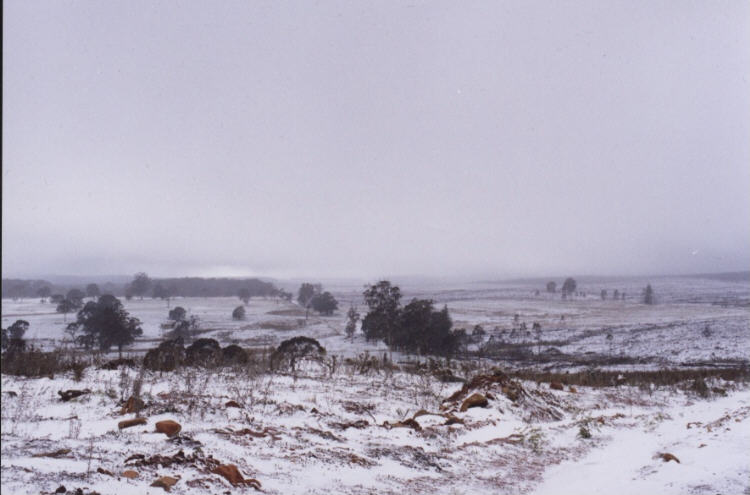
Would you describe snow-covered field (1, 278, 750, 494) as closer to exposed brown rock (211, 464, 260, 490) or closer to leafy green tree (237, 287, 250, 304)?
exposed brown rock (211, 464, 260, 490)

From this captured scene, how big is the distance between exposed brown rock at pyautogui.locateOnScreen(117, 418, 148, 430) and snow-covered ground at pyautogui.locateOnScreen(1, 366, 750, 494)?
0.06 meters

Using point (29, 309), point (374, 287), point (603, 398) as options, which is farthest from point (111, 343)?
point (603, 398)

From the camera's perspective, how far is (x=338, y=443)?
5.66 m

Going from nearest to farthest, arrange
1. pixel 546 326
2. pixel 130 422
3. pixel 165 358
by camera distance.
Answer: pixel 130 422 < pixel 165 358 < pixel 546 326

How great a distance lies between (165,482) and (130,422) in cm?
225

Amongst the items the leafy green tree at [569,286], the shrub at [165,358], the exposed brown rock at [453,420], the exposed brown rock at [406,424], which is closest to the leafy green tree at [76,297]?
the shrub at [165,358]

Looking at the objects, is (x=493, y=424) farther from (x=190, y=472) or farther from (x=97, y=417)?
(x=97, y=417)

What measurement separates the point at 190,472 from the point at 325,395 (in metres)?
4.75

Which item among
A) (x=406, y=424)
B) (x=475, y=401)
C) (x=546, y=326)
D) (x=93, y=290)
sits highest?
(x=93, y=290)

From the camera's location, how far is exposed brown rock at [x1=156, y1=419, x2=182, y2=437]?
5.06 m

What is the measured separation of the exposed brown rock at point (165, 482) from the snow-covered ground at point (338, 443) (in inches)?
2.1

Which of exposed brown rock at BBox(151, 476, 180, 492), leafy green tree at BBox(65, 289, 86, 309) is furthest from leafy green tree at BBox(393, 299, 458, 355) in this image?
exposed brown rock at BBox(151, 476, 180, 492)

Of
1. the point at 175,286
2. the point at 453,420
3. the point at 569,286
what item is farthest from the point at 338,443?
the point at 569,286

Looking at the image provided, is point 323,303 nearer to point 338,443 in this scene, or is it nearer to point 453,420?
point 453,420
